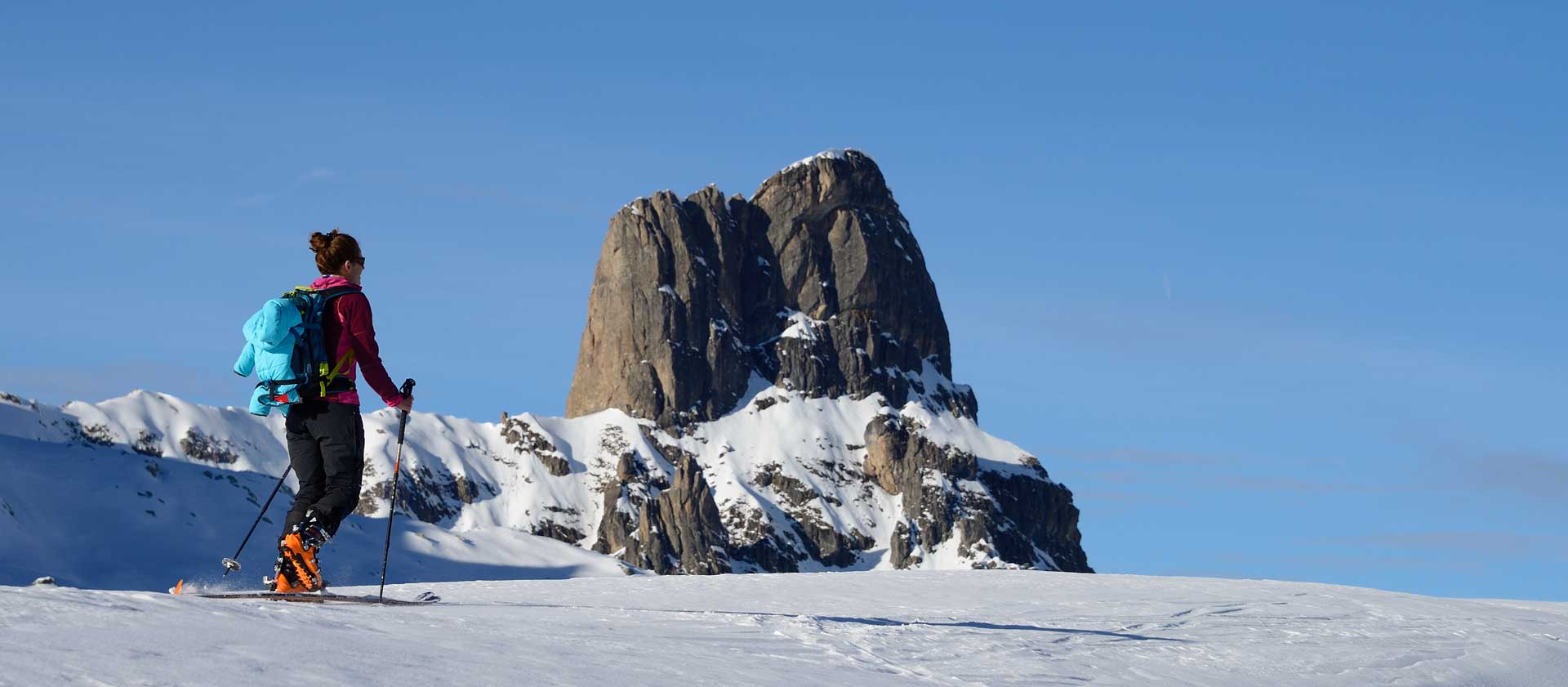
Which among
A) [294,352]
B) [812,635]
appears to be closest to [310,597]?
[294,352]

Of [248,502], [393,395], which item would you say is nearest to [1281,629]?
[393,395]

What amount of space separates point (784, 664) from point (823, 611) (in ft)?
15.2

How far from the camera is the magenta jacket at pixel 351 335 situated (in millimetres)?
12734

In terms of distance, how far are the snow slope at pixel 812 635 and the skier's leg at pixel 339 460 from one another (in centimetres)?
100

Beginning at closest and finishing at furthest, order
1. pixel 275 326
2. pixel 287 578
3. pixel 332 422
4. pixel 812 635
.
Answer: pixel 275 326, pixel 332 422, pixel 287 578, pixel 812 635

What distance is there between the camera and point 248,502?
65.5 metres

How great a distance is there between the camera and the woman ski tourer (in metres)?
12.7

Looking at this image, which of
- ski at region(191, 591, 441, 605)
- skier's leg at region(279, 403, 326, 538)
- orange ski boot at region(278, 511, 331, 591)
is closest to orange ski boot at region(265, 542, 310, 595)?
orange ski boot at region(278, 511, 331, 591)

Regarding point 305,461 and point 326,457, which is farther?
point 305,461

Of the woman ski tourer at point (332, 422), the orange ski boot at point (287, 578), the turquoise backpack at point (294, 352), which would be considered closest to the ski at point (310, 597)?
the orange ski boot at point (287, 578)

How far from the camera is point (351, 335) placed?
12.7m

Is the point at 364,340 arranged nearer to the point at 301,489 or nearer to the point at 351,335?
the point at 351,335

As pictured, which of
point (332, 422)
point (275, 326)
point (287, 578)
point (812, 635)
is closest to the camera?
point (275, 326)

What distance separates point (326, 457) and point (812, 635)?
3964 millimetres
